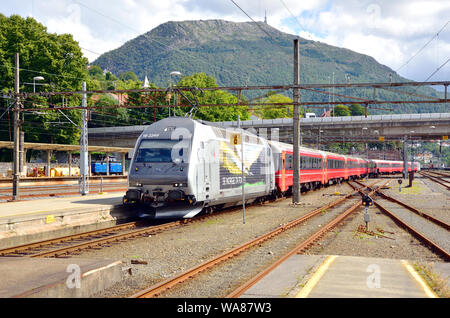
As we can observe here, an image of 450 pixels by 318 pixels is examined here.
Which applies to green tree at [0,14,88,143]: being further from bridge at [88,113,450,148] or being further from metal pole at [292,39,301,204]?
metal pole at [292,39,301,204]

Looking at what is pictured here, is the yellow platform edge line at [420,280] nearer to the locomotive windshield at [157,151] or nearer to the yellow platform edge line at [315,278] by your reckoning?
the yellow platform edge line at [315,278]

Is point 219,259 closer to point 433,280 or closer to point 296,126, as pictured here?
point 433,280

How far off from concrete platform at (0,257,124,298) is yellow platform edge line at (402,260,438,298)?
196 inches

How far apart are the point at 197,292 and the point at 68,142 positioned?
47.9 metres

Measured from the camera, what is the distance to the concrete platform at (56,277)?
20.9 feet

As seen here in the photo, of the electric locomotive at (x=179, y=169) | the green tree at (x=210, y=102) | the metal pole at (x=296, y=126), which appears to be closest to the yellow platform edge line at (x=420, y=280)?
the electric locomotive at (x=179, y=169)

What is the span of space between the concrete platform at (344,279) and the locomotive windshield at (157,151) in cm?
808

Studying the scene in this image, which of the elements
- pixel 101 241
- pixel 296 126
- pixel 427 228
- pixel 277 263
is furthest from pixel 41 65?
pixel 277 263

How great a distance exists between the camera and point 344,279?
292 inches

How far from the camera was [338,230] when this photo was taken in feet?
49.2

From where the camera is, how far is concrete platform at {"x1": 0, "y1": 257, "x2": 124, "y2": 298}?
6369 mm

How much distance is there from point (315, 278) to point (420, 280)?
66.8 inches
